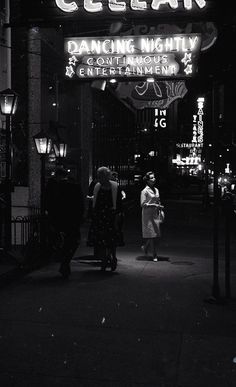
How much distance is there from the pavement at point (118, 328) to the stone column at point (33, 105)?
372cm

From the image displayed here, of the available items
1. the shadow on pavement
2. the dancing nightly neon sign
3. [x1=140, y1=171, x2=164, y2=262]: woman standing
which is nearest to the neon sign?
the dancing nightly neon sign

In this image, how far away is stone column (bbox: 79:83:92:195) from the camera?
70.9 feet

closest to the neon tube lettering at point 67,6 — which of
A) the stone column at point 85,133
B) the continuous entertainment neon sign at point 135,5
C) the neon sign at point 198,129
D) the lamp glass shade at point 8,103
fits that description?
the continuous entertainment neon sign at point 135,5

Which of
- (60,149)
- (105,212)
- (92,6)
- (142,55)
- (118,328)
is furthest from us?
(60,149)

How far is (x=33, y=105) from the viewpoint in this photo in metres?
14.6

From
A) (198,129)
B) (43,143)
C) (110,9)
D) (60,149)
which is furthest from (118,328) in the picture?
(198,129)

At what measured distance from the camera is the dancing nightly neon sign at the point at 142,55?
1547cm

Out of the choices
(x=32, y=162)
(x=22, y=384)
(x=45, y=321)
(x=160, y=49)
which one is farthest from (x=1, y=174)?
(x=22, y=384)

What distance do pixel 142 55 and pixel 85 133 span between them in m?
6.88

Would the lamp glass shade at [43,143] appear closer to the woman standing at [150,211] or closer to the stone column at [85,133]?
the woman standing at [150,211]

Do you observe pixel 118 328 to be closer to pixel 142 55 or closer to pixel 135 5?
pixel 135 5

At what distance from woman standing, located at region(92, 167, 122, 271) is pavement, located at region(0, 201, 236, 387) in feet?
1.85

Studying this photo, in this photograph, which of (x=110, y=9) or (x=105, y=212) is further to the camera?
(x=110, y=9)

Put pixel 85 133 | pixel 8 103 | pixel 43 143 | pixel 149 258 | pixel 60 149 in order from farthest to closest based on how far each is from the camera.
→ pixel 85 133
pixel 60 149
pixel 43 143
pixel 149 258
pixel 8 103
